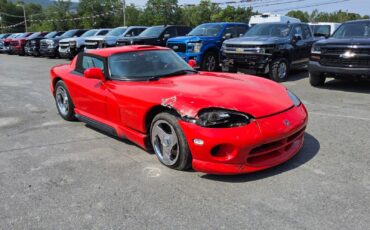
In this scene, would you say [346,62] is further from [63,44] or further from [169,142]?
[63,44]

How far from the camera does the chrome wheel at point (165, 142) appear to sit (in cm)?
397

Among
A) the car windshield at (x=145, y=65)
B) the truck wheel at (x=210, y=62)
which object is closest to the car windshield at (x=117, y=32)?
the truck wheel at (x=210, y=62)

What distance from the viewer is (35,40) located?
24.9m

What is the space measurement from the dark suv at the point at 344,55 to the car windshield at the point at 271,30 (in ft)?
6.11

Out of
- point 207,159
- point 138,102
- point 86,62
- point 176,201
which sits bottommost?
point 176,201

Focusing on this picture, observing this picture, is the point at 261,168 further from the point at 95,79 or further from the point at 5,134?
the point at 5,134

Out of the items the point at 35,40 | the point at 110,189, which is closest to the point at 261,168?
the point at 110,189

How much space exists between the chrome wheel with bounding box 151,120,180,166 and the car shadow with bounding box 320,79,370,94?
6055 millimetres

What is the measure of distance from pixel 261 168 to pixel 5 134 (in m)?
4.17

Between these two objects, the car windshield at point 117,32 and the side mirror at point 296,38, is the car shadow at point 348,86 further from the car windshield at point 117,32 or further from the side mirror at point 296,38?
the car windshield at point 117,32

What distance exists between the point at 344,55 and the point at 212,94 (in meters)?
5.46

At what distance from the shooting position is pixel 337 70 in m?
8.32

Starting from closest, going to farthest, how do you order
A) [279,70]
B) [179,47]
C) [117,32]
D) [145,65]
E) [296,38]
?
[145,65], [279,70], [296,38], [179,47], [117,32]

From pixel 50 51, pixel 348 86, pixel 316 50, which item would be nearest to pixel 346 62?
pixel 316 50
